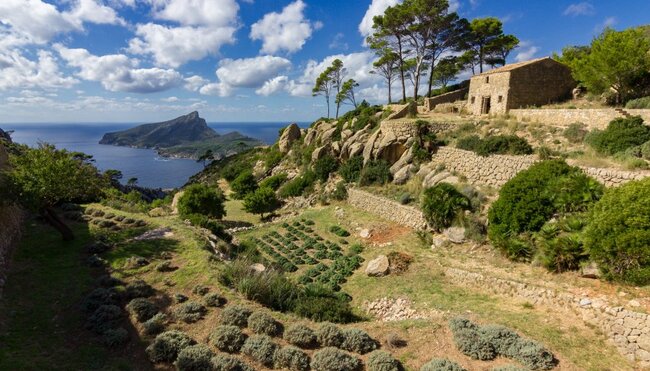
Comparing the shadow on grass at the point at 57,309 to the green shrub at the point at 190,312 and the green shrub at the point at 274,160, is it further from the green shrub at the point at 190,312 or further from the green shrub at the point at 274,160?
the green shrub at the point at 274,160

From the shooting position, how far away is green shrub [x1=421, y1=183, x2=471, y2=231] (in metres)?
19.3

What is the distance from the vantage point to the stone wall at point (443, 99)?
122 ft

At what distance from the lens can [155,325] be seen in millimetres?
9773

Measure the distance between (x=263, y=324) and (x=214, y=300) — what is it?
2.28 m

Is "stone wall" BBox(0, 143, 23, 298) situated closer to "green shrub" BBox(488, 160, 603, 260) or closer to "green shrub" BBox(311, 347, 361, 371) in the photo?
"green shrub" BBox(311, 347, 361, 371)

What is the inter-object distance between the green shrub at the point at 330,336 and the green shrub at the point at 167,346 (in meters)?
3.54

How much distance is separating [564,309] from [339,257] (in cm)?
1193

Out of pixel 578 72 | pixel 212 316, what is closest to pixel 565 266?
pixel 212 316

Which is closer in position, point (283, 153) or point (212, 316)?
point (212, 316)

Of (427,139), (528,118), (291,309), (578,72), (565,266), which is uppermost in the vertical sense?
(578,72)

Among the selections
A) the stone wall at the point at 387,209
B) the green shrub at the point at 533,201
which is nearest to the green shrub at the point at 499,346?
the green shrub at the point at 533,201

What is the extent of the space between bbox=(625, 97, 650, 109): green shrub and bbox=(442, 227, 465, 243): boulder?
49.1 feet

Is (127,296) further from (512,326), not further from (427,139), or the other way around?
(427,139)

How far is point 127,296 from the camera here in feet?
38.3
